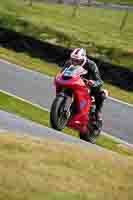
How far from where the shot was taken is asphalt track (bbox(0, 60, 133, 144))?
1697cm

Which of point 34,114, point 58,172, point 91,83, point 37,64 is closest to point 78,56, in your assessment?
point 91,83

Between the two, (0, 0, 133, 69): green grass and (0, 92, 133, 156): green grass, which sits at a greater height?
(0, 92, 133, 156): green grass

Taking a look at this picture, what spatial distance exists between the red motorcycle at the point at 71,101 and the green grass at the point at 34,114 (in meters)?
1.16

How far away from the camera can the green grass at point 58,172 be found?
7.77 meters

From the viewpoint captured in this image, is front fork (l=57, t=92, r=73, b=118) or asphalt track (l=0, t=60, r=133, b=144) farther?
asphalt track (l=0, t=60, r=133, b=144)

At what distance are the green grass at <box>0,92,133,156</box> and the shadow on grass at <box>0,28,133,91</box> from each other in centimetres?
585

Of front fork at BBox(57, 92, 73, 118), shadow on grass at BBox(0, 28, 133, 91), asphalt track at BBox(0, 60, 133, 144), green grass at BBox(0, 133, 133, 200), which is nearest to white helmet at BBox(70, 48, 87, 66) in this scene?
front fork at BBox(57, 92, 73, 118)

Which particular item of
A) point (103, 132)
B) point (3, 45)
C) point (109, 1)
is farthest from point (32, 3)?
point (103, 132)

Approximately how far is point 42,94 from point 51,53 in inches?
234

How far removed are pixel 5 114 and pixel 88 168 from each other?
3853 mm

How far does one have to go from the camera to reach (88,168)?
9.08m

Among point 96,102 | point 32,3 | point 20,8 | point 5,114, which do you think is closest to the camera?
point 5,114

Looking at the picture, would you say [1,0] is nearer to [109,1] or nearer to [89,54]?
[109,1]

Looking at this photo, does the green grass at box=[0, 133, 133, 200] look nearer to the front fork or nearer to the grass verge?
the front fork
